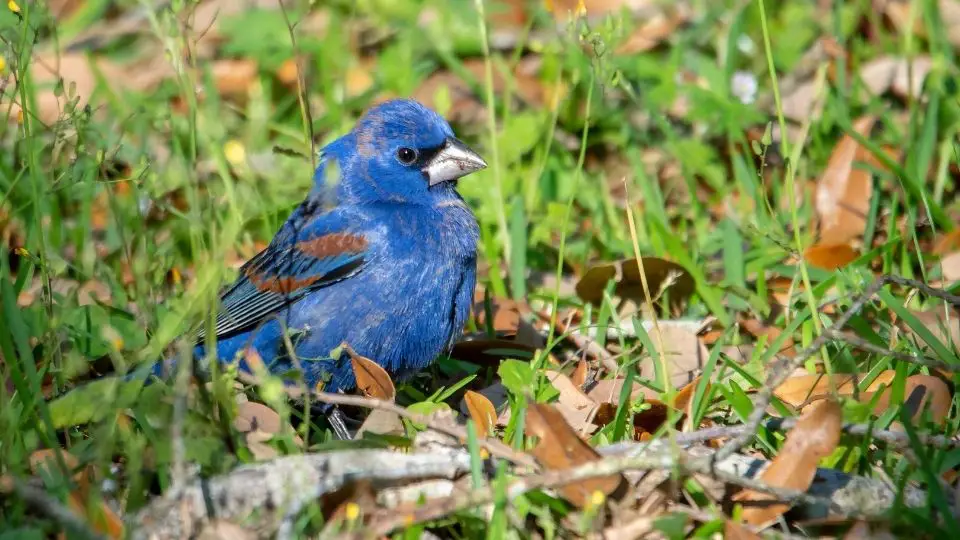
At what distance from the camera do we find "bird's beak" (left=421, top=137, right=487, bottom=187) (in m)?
3.86

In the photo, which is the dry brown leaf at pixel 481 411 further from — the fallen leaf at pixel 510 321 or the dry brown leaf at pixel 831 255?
the dry brown leaf at pixel 831 255

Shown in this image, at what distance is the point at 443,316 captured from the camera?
3.56 meters

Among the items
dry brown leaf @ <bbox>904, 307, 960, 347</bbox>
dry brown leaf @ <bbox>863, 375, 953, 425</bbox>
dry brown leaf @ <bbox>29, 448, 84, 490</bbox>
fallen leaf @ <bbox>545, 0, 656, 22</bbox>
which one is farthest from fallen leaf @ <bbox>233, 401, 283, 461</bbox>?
fallen leaf @ <bbox>545, 0, 656, 22</bbox>

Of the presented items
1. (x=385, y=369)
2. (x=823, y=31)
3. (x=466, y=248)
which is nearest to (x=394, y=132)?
(x=466, y=248)

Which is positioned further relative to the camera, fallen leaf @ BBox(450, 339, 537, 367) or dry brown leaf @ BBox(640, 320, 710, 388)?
fallen leaf @ BBox(450, 339, 537, 367)

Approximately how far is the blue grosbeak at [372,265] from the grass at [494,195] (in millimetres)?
193

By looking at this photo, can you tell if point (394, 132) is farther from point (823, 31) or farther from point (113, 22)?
point (113, 22)

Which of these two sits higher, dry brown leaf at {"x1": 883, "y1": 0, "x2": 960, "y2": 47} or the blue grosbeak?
dry brown leaf at {"x1": 883, "y1": 0, "x2": 960, "y2": 47}

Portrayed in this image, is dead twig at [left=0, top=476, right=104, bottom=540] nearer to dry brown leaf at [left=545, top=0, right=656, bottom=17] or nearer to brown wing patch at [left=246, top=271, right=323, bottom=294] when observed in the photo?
brown wing patch at [left=246, top=271, right=323, bottom=294]

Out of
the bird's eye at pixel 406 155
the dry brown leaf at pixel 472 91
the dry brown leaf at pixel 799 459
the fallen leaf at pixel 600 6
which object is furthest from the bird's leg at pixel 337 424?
the fallen leaf at pixel 600 6

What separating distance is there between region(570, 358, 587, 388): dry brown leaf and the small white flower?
71.8 inches

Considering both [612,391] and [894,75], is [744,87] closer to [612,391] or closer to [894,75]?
[894,75]

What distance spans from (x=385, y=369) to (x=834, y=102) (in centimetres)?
241

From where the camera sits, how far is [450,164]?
387 centimetres
